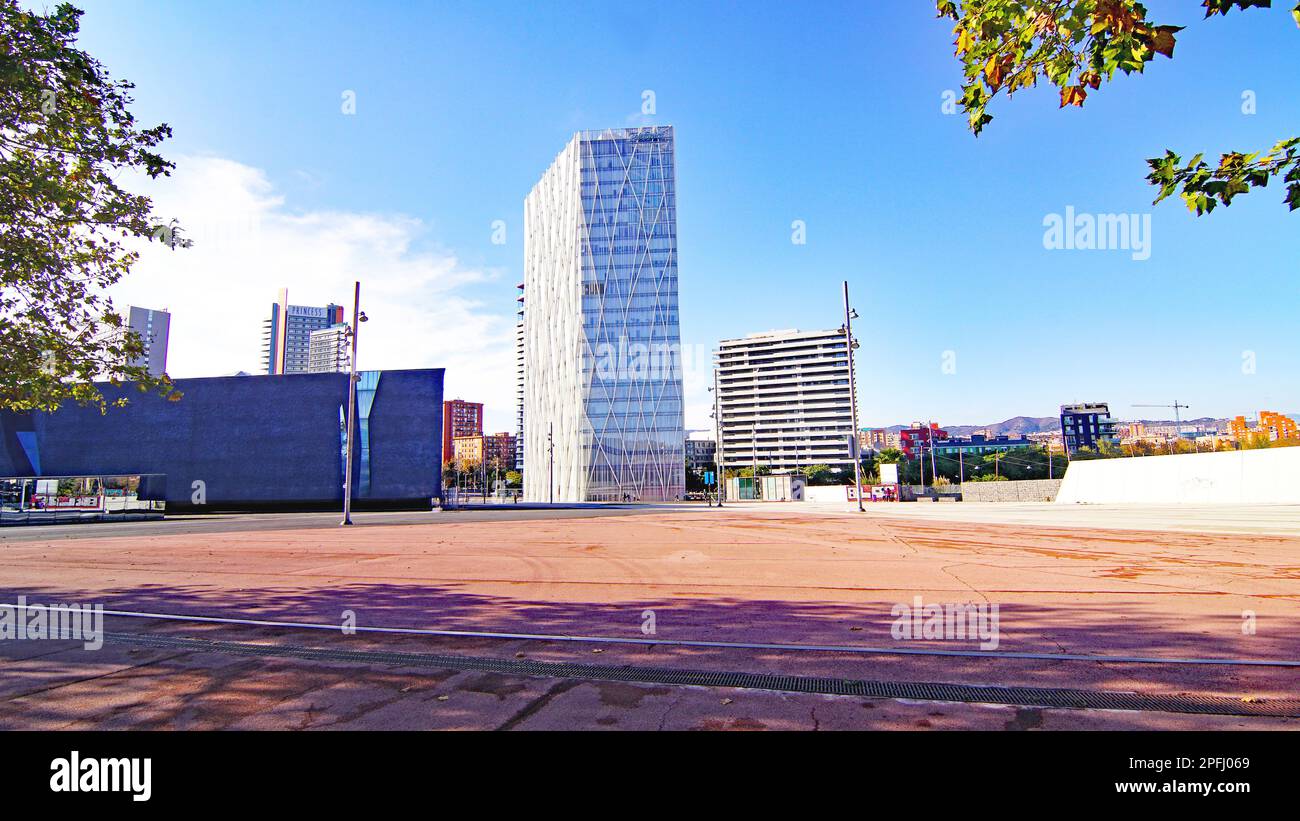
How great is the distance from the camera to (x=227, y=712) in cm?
364

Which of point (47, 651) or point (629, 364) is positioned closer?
point (47, 651)

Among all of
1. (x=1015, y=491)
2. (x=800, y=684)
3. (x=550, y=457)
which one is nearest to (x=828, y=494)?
(x=1015, y=491)

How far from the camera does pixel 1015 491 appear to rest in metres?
49.4

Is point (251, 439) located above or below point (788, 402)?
below

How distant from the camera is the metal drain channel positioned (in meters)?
3.59

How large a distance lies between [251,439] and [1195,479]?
2358 inches

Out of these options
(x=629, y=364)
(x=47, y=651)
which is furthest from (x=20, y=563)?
(x=629, y=364)

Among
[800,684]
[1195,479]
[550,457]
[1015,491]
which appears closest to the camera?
[800,684]

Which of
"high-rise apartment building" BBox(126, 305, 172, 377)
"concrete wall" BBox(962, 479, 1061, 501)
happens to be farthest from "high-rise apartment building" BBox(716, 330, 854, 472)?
"high-rise apartment building" BBox(126, 305, 172, 377)

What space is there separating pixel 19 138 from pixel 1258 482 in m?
35.8

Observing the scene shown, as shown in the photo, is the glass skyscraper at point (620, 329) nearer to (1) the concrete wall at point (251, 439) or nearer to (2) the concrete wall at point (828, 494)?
(2) the concrete wall at point (828, 494)

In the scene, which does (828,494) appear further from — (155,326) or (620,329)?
(155,326)
